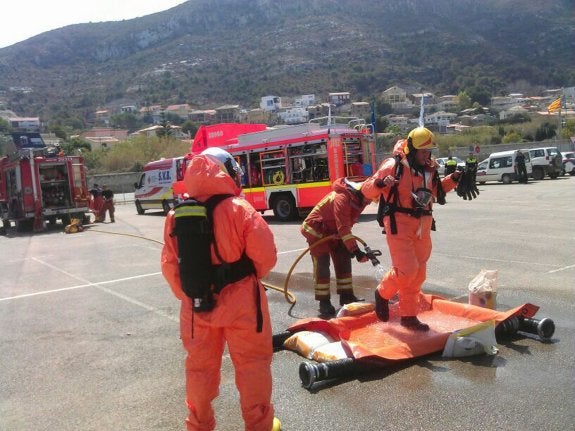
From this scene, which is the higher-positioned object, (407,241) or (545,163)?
(407,241)

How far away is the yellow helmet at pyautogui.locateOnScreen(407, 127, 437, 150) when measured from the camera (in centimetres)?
502

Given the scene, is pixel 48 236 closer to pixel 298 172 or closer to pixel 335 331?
pixel 298 172

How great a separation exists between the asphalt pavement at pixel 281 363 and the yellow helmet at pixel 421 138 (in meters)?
1.77

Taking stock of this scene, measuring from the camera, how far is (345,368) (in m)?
4.30

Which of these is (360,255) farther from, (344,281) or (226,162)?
(226,162)

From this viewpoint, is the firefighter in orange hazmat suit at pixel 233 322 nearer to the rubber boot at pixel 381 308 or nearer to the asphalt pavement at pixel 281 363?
the asphalt pavement at pixel 281 363

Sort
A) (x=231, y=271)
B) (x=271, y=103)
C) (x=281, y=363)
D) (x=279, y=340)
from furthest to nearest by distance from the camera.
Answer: (x=271, y=103) < (x=279, y=340) < (x=281, y=363) < (x=231, y=271)

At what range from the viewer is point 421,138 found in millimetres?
5020

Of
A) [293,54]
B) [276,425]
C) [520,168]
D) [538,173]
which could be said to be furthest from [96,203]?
[293,54]

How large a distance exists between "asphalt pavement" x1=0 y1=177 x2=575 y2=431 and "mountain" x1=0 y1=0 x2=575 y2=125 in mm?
114906

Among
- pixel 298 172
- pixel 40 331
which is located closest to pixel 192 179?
pixel 40 331

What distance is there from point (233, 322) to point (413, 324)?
7.65 feet

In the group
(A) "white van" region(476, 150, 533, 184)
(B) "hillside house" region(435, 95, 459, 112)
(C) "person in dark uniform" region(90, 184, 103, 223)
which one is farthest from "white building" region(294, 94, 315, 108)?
(C) "person in dark uniform" region(90, 184, 103, 223)

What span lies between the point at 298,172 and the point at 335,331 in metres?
12.4
